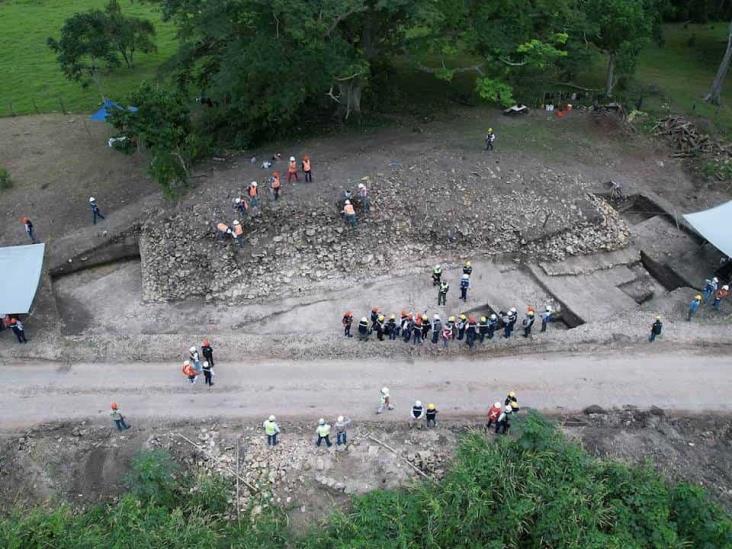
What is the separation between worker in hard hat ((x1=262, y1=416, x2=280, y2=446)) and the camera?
583 inches

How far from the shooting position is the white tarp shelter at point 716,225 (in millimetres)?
20781

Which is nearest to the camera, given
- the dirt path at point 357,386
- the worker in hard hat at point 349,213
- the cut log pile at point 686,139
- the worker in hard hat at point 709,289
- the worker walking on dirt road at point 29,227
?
the dirt path at point 357,386

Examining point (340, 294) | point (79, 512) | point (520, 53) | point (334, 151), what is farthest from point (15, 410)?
point (520, 53)

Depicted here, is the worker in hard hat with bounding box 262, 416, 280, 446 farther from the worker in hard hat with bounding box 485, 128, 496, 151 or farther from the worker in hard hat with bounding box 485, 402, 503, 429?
the worker in hard hat with bounding box 485, 128, 496, 151

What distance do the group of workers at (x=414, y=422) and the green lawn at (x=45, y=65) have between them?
22.6 metres

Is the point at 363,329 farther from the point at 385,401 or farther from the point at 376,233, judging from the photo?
the point at 376,233

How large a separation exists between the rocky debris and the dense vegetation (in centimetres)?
860

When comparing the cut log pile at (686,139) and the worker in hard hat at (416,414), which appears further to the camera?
the cut log pile at (686,139)

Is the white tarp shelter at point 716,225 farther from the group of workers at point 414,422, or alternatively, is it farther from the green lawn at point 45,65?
the green lawn at point 45,65

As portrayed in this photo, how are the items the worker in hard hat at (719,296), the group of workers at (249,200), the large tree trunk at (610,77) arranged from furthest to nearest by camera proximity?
the large tree trunk at (610,77)
the group of workers at (249,200)
the worker in hard hat at (719,296)

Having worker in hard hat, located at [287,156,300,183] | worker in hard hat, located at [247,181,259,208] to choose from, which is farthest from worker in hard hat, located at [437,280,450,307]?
worker in hard hat, located at [247,181,259,208]

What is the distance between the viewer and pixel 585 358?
17.9 metres

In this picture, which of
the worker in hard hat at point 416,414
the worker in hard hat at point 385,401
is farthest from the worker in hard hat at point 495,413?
the worker in hard hat at point 385,401

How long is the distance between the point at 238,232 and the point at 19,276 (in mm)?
7613
